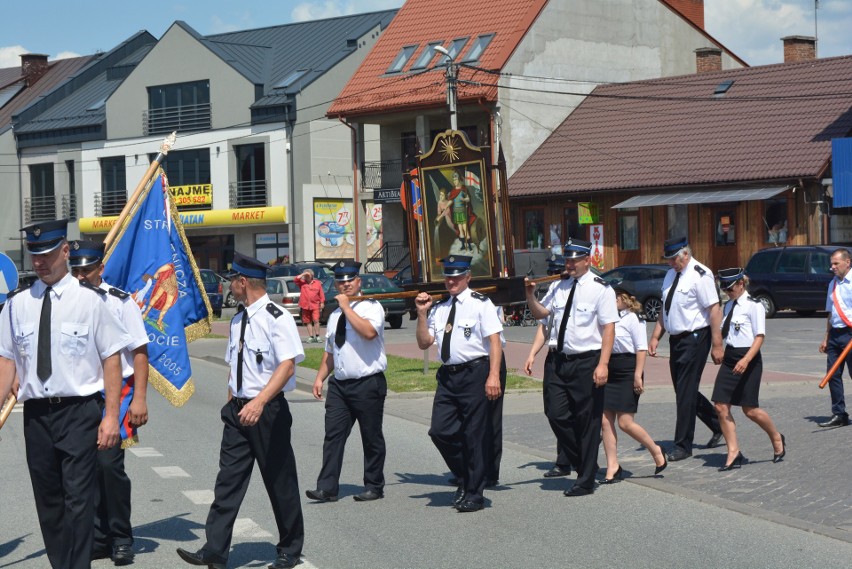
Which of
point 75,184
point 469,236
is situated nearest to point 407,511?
point 469,236

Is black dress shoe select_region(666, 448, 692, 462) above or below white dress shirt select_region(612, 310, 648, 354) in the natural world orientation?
below

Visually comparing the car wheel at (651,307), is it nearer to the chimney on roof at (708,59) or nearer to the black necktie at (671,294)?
the chimney on roof at (708,59)

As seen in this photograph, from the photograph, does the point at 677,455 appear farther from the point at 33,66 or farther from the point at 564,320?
the point at 33,66

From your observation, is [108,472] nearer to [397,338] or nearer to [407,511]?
[407,511]

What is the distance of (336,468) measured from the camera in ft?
32.4

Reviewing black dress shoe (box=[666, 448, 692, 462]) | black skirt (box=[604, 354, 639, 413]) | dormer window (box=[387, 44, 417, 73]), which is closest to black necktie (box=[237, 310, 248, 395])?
black skirt (box=[604, 354, 639, 413])

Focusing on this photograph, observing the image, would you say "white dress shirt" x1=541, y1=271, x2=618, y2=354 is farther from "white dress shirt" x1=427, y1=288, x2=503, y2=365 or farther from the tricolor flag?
the tricolor flag

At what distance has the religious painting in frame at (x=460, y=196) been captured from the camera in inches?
508

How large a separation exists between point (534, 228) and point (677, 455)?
32.6 m

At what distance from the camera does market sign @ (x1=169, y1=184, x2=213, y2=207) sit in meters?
55.5

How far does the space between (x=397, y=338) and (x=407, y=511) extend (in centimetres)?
1978

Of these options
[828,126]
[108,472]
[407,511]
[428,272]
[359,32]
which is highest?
[359,32]

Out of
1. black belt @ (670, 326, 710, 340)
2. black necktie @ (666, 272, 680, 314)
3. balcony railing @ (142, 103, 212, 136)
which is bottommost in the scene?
black belt @ (670, 326, 710, 340)

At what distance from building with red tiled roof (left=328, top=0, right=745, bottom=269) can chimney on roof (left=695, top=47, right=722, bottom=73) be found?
0.09 meters
